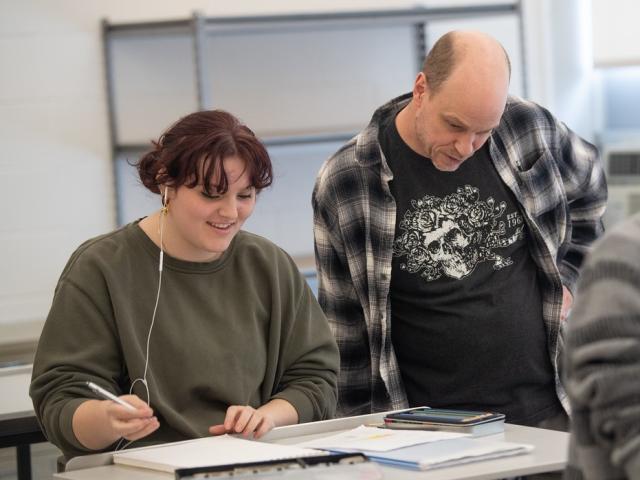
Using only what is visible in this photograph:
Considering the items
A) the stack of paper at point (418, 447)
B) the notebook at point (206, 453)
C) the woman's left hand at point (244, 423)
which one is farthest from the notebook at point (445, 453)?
the woman's left hand at point (244, 423)

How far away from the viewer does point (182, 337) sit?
190 cm

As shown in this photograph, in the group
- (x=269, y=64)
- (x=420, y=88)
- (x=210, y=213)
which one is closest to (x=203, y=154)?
(x=210, y=213)

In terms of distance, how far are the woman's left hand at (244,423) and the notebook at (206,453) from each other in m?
0.02

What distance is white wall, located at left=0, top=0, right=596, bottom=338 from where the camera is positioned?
12.2 feet

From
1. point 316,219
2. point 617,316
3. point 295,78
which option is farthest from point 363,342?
point 295,78

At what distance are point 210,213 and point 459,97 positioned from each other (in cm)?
63

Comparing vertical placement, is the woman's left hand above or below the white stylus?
below

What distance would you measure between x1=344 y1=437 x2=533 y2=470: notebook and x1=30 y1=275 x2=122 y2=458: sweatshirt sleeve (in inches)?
18.8

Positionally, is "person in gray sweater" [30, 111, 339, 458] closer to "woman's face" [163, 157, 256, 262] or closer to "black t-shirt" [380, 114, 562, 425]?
"woman's face" [163, 157, 256, 262]

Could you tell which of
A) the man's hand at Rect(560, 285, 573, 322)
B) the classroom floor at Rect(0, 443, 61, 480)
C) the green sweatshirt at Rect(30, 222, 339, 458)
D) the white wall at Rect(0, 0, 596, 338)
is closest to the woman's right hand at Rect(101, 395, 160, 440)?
the green sweatshirt at Rect(30, 222, 339, 458)

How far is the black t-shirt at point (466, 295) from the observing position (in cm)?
225

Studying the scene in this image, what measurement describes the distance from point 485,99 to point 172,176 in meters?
0.69

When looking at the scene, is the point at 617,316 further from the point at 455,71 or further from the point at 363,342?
the point at 363,342

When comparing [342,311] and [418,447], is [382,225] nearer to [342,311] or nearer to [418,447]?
[342,311]
